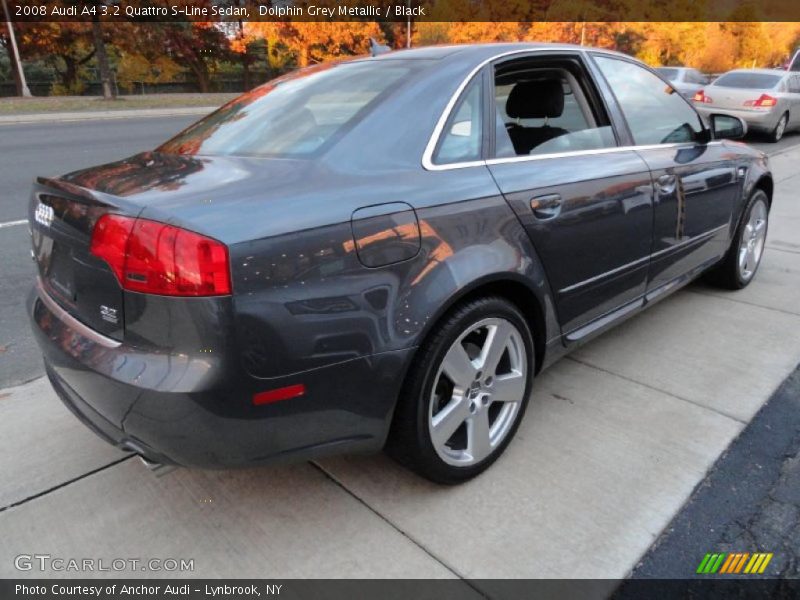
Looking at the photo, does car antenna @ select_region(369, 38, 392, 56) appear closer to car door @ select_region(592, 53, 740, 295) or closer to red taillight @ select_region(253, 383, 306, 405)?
car door @ select_region(592, 53, 740, 295)

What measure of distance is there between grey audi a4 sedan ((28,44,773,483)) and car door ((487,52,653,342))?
0.4 inches

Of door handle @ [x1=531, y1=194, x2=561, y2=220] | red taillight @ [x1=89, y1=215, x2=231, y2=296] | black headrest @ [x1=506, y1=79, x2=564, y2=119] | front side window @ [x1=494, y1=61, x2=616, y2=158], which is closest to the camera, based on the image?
red taillight @ [x1=89, y1=215, x2=231, y2=296]

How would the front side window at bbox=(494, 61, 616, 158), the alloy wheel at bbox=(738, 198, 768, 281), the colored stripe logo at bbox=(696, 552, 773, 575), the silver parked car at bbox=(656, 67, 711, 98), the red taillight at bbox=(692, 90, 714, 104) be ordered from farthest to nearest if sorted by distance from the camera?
the silver parked car at bbox=(656, 67, 711, 98), the red taillight at bbox=(692, 90, 714, 104), the alloy wheel at bbox=(738, 198, 768, 281), the front side window at bbox=(494, 61, 616, 158), the colored stripe logo at bbox=(696, 552, 773, 575)

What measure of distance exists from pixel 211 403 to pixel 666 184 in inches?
102

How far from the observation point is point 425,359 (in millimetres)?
2104

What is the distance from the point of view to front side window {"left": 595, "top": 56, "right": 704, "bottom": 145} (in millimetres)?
3178

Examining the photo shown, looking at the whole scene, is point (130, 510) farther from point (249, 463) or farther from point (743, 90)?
point (743, 90)

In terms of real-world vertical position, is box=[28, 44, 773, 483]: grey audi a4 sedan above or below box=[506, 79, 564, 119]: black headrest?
below

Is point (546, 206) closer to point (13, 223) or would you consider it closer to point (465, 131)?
point (465, 131)

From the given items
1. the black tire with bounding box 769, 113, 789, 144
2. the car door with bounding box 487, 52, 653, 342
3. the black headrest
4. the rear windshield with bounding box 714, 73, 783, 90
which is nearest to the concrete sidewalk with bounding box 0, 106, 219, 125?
the rear windshield with bounding box 714, 73, 783, 90

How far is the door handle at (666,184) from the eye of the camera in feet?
10.3

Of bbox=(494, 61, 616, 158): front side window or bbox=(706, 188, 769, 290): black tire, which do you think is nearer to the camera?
bbox=(494, 61, 616, 158): front side window

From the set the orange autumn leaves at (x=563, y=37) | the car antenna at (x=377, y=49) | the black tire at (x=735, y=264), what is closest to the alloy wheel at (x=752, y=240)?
the black tire at (x=735, y=264)

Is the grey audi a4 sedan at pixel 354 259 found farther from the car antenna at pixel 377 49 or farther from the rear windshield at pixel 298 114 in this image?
the car antenna at pixel 377 49
